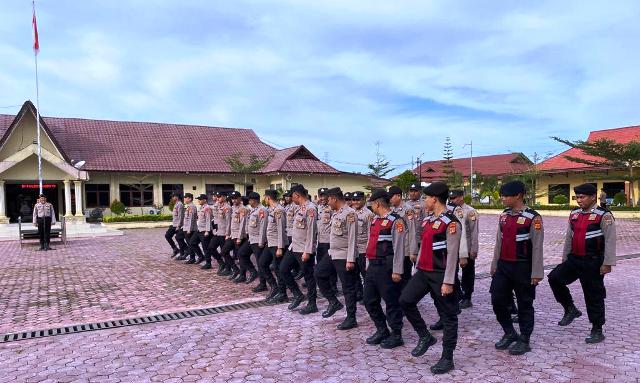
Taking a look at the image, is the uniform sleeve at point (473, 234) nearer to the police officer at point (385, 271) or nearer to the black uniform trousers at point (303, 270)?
the police officer at point (385, 271)

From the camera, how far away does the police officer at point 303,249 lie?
21.0 feet

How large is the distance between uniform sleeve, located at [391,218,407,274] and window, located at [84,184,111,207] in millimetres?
24387

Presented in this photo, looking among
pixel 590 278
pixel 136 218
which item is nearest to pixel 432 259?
pixel 590 278

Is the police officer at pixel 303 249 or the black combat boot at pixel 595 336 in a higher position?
the police officer at pixel 303 249

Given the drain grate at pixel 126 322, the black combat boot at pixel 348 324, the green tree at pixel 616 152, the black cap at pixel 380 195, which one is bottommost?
the drain grate at pixel 126 322

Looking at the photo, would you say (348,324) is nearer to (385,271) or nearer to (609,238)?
(385,271)

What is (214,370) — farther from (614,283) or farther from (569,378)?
(614,283)

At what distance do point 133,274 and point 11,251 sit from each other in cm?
700

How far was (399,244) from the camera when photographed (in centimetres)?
488

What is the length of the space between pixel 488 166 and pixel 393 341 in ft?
137

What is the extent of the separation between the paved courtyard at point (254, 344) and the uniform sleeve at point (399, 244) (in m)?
0.85

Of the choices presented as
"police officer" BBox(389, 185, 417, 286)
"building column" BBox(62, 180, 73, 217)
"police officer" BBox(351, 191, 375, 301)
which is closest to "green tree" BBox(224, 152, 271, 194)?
"building column" BBox(62, 180, 73, 217)

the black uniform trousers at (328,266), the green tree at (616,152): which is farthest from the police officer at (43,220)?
the green tree at (616,152)

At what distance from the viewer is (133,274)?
9812 mm
